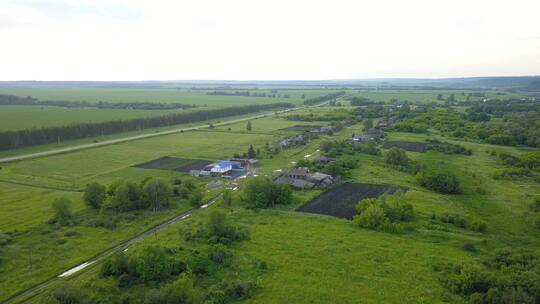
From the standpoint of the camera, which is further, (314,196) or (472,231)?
(314,196)

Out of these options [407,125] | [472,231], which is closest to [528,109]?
[407,125]

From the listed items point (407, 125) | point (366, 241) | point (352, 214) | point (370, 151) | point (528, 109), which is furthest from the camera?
point (528, 109)

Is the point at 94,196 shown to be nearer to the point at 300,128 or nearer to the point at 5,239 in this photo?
the point at 5,239

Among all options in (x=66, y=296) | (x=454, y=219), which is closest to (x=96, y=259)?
(x=66, y=296)

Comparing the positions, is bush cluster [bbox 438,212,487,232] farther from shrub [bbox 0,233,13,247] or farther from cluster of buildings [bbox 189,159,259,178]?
shrub [bbox 0,233,13,247]

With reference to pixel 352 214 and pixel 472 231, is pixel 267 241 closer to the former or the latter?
pixel 352 214

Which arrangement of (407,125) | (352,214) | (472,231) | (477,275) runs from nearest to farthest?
(477,275)
(472,231)
(352,214)
(407,125)

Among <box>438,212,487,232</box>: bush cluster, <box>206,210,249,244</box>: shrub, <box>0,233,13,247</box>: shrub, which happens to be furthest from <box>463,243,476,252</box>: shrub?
<box>0,233,13,247</box>: shrub
